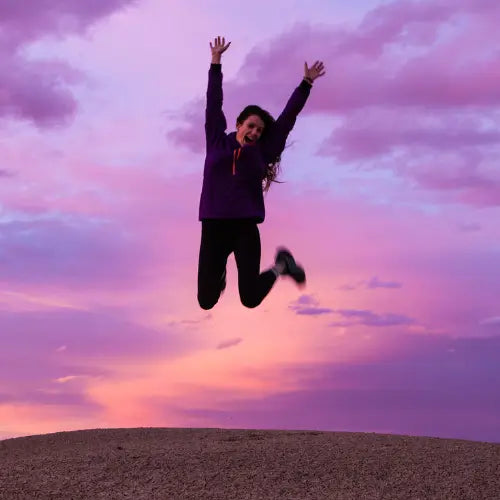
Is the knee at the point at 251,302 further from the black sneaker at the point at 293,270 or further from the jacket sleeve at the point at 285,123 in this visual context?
the jacket sleeve at the point at 285,123

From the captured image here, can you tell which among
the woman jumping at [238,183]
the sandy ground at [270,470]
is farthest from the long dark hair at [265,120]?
the sandy ground at [270,470]

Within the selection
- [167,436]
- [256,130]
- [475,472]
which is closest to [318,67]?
[256,130]

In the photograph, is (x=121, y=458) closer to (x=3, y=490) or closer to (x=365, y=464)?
(x=3, y=490)

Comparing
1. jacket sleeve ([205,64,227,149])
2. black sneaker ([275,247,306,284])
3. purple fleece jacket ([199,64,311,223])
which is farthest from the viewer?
black sneaker ([275,247,306,284])

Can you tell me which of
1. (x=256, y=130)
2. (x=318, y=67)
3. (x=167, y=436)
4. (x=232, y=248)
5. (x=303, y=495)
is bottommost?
(x=303, y=495)

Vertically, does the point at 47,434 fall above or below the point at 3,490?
above

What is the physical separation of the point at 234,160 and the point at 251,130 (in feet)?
1.42

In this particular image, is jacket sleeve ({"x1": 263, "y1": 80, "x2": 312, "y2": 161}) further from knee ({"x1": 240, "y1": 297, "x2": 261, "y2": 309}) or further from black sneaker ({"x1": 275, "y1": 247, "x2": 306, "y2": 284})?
knee ({"x1": 240, "y1": 297, "x2": 261, "y2": 309})

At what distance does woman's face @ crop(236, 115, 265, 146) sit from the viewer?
27.4 ft

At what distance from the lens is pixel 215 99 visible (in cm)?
823

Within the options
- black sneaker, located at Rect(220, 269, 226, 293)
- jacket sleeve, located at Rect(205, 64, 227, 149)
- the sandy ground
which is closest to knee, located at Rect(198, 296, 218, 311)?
black sneaker, located at Rect(220, 269, 226, 293)

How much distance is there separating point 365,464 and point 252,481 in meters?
1.66

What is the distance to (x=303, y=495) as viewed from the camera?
28.6 feet

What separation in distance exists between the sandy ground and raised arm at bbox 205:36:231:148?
3.77 meters
